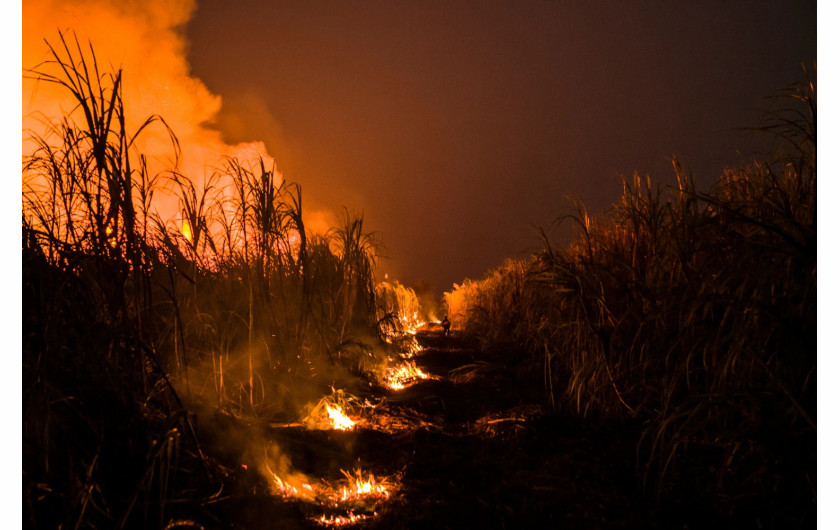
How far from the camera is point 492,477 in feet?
7.18

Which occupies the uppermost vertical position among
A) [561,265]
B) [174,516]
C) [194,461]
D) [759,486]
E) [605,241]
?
[605,241]

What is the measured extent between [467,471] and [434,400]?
4.94ft

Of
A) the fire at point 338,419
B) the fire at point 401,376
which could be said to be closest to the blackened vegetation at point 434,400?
the fire at point 338,419

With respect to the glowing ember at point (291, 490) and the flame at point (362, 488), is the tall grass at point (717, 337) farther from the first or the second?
the glowing ember at point (291, 490)

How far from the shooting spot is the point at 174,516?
160 centimetres

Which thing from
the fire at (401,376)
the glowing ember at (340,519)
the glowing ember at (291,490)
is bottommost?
the glowing ember at (340,519)

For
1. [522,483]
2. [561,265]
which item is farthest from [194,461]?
[561,265]

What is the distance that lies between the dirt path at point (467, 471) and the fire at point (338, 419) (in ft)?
0.31

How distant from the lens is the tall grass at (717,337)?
1634 millimetres

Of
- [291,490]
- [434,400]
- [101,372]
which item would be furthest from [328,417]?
[101,372]

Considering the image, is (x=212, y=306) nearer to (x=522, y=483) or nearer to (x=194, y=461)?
(x=194, y=461)

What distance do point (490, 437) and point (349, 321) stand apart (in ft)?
8.51

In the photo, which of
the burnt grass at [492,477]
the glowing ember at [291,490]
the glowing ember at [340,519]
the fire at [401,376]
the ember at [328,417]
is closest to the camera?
the burnt grass at [492,477]

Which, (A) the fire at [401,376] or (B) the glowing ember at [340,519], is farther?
(A) the fire at [401,376]
